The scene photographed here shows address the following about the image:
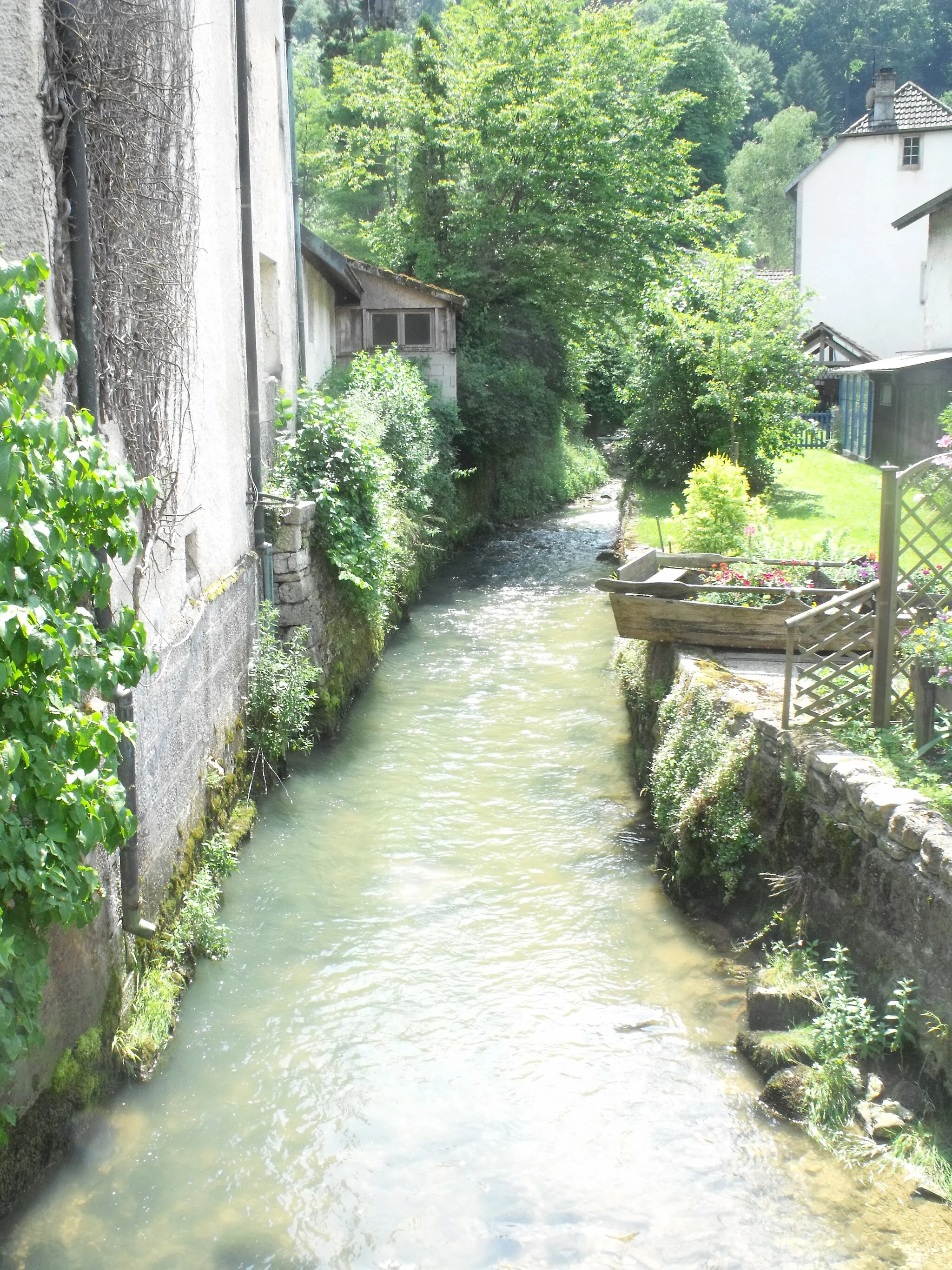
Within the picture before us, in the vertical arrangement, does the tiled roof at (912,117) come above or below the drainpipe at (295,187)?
above

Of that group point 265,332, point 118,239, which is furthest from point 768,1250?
point 265,332

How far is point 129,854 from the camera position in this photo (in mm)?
5641

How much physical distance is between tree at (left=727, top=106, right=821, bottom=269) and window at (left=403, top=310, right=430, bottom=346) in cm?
3614

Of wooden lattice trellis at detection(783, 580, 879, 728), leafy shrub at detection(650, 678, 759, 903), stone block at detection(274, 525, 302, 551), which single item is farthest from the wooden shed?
wooden lattice trellis at detection(783, 580, 879, 728)

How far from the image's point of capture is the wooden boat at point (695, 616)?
899 centimetres

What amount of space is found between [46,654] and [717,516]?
10.3 m

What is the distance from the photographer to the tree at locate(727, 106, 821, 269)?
5328cm

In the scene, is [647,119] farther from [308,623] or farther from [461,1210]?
[461,1210]

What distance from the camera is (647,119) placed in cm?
2611

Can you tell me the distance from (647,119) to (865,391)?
27.2 feet

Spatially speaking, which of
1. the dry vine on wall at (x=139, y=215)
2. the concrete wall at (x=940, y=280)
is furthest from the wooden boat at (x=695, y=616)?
the concrete wall at (x=940, y=280)

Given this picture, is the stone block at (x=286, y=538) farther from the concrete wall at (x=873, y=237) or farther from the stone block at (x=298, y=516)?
the concrete wall at (x=873, y=237)

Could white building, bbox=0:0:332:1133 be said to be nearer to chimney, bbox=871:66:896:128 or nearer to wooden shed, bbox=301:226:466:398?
wooden shed, bbox=301:226:466:398

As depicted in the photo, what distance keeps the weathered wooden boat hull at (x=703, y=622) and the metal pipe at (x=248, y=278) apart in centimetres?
327
